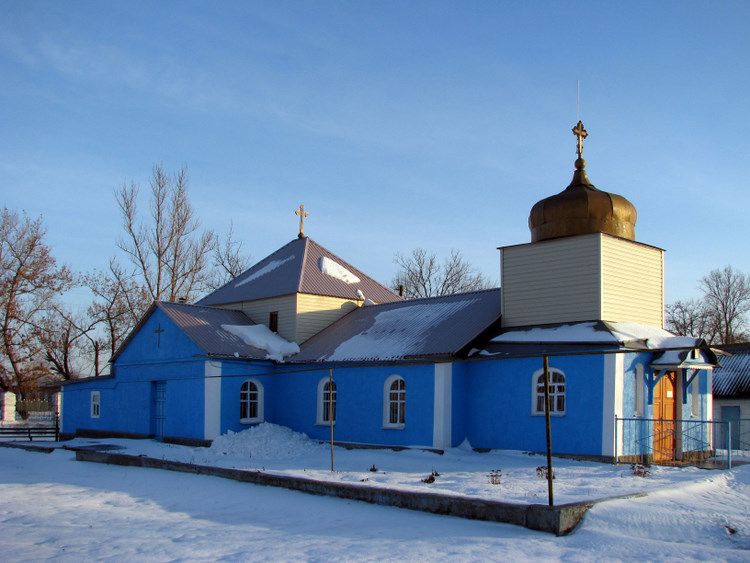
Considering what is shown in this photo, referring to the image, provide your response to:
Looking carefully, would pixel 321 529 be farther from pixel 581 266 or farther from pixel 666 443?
pixel 666 443

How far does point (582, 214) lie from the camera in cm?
1947

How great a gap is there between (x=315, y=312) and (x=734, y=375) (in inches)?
603

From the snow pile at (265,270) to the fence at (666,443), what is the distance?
14357 millimetres

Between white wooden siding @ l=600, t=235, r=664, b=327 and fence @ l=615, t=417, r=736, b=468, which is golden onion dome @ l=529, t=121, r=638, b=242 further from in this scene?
fence @ l=615, t=417, r=736, b=468

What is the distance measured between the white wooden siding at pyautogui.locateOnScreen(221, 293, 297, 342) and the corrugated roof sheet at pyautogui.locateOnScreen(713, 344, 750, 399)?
1514 centimetres

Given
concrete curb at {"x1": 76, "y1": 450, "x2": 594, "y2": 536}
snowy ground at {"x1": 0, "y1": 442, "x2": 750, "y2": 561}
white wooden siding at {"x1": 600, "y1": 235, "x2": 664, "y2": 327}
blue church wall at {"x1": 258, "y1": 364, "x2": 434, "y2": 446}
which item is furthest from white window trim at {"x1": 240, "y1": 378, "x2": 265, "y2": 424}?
white wooden siding at {"x1": 600, "y1": 235, "x2": 664, "y2": 327}

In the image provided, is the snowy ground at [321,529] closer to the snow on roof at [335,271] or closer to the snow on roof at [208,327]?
the snow on roof at [208,327]

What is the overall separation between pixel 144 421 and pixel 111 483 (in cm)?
1027

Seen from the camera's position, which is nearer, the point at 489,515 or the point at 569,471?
the point at 489,515

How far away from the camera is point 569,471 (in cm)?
1553

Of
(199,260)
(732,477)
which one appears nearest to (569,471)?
(732,477)

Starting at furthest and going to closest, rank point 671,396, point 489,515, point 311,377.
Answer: point 311,377 → point 671,396 → point 489,515

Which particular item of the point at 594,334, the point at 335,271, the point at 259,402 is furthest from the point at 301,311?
the point at 594,334

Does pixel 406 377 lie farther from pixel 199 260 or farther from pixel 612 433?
pixel 199 260
